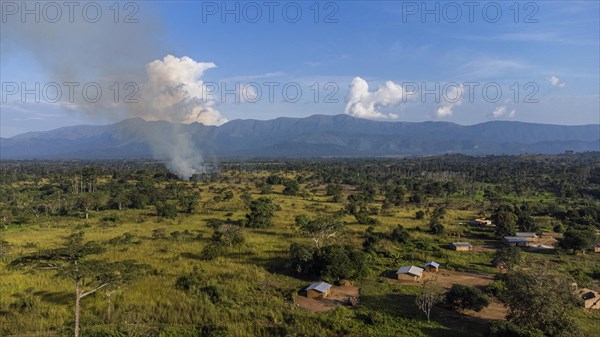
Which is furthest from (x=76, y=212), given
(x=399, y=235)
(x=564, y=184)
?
(x=564, y=184)

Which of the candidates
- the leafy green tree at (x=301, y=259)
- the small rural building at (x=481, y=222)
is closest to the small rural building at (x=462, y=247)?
the small rural building at (x=481, y=222)

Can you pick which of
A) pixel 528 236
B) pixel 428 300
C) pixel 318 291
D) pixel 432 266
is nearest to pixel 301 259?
pixel 318 291

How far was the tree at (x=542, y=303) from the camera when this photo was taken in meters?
16.8

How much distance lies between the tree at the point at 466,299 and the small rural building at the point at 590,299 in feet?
19.4

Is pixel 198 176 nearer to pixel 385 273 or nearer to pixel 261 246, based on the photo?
pixel 261 246

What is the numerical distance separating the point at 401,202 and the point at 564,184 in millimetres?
47531

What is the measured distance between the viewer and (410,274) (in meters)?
26.0

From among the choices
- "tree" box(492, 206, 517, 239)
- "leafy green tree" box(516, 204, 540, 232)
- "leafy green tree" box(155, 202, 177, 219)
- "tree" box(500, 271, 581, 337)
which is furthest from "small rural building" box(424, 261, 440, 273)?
"leafy green tree" box(155, 202, 177, 219)

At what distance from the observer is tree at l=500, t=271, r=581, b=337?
16812mm

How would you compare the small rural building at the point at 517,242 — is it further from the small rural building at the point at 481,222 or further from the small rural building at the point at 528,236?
the small rural building at the point at 481,222

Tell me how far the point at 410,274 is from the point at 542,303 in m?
9.52

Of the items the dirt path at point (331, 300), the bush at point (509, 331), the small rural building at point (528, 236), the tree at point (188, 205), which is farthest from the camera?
the tree at point (188, 205)

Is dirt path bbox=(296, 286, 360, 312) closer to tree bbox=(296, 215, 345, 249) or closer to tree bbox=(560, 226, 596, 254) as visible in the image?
tree bbox=(296, 215, 345, 249)

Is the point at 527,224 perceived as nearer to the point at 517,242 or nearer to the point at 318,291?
the point at 517,242
